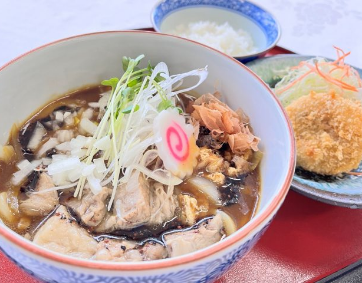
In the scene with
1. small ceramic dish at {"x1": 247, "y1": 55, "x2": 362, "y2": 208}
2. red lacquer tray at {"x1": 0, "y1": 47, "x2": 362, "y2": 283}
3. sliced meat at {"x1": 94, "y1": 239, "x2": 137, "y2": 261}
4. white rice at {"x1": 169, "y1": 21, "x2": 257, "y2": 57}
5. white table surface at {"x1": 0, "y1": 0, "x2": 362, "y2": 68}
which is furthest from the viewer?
white table surface at {"x1": 0, "y1": 0, "x2": 362, "y2": 68}

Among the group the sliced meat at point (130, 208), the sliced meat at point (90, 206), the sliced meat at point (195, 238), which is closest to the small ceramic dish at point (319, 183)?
the sliced meat at point (195, 238)

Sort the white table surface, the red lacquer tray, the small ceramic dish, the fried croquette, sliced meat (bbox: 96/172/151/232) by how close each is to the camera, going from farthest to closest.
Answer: the white table surface
the fried croquette
the small ceramic dish
the red lacquer tray
sliced meat (bbox: 96/172/151/232)

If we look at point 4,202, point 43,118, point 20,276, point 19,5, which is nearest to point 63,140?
point 43,118

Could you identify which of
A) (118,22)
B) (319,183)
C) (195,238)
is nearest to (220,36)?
(118,22)

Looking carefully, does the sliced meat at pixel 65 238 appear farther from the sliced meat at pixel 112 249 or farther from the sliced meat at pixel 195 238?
the sliced meat at pixel 195 238

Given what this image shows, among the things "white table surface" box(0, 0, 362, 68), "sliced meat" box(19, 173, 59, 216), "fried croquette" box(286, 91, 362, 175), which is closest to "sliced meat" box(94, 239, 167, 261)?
"sliced meat" box(19, 173, 59, 216)

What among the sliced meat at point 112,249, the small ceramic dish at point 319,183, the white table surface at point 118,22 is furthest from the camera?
the white table surface at point 118,22

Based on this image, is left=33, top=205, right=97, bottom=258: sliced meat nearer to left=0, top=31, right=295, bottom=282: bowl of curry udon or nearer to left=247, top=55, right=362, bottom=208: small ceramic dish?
left=0, top=31, right=295, bottom=282: bowl of curry udon
